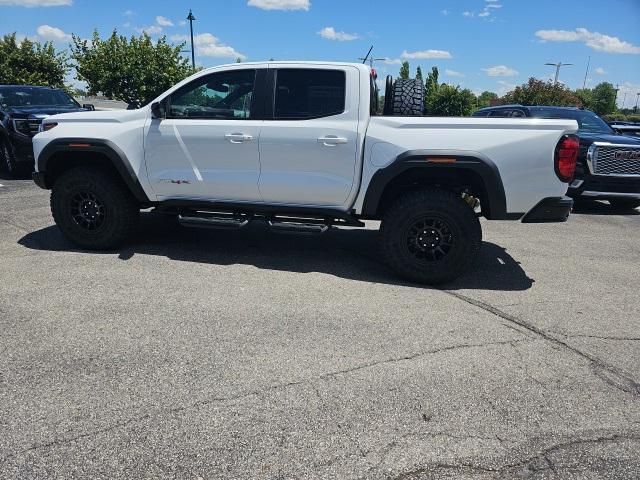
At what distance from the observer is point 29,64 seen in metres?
24.1

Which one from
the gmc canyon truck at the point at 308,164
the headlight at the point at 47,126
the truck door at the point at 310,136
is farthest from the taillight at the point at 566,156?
the headlight at the point at 47,126

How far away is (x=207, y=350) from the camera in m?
3.33

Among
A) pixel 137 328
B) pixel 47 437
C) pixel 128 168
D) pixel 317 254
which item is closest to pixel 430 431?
pixel 47 437

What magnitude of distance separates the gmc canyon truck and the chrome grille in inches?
180

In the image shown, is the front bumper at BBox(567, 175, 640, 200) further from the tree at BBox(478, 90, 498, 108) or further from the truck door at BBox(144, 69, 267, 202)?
the tree at BBox(478, 90, 498, 108)

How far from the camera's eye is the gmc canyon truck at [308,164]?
4.38m

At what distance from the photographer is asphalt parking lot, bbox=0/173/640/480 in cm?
235

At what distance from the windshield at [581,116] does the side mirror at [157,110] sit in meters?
7.25

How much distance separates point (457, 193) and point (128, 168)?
336 centimetres

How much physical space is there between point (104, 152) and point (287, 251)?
7.31 feet

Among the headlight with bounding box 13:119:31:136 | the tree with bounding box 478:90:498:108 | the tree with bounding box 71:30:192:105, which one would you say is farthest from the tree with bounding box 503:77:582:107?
the headlight with bounding box 13:119:31:136

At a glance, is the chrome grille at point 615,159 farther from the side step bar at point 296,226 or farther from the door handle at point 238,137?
the door handle at point 238,137

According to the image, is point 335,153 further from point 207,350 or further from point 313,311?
point 207,350

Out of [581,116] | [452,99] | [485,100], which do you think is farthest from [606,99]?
[581,116]
